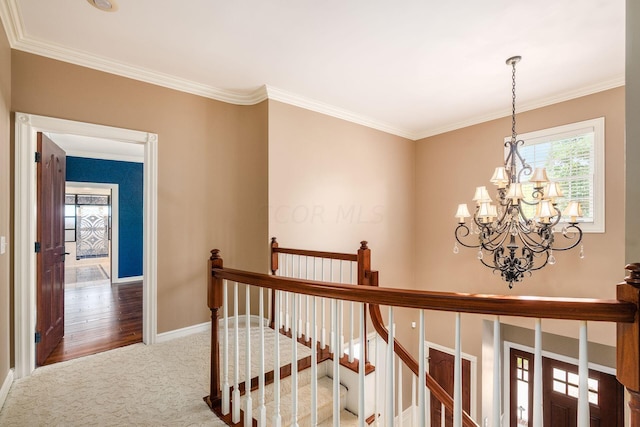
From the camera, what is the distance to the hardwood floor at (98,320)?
288 cm

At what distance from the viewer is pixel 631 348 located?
92cm

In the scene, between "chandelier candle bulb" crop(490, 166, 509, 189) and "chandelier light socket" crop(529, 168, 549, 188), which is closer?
"chandelier light socket" crop(529, 168, 549, 188)

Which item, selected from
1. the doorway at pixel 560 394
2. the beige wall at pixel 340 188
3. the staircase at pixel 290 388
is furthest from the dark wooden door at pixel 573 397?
the staircase at pixel 290 388

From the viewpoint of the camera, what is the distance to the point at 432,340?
15.9 feet

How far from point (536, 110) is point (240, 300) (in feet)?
14.7

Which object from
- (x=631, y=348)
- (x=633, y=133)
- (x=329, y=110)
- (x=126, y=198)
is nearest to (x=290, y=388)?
(x=631, y=348)

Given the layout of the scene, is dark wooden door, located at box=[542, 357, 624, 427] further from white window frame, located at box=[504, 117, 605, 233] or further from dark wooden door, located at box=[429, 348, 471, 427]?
white window frame, located at box=[504, 117, 605, 233]

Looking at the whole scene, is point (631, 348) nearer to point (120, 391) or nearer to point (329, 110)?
point (120, 391)

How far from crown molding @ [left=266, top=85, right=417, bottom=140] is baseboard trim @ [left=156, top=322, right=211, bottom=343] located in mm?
2724

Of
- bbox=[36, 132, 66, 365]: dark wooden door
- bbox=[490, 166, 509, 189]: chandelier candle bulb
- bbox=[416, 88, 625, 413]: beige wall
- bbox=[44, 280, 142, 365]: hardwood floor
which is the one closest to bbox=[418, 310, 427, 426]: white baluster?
bbox=[490, 166, 509, 189]: chandelier candle bulb

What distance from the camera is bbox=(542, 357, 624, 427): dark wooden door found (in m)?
3.55

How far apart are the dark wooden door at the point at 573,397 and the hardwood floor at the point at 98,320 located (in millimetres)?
5255

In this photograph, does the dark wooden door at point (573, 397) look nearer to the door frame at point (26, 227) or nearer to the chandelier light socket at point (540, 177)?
the chandelier light socket at point (540, 177)

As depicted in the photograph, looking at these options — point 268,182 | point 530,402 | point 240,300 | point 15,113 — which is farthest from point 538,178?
point 15,113
